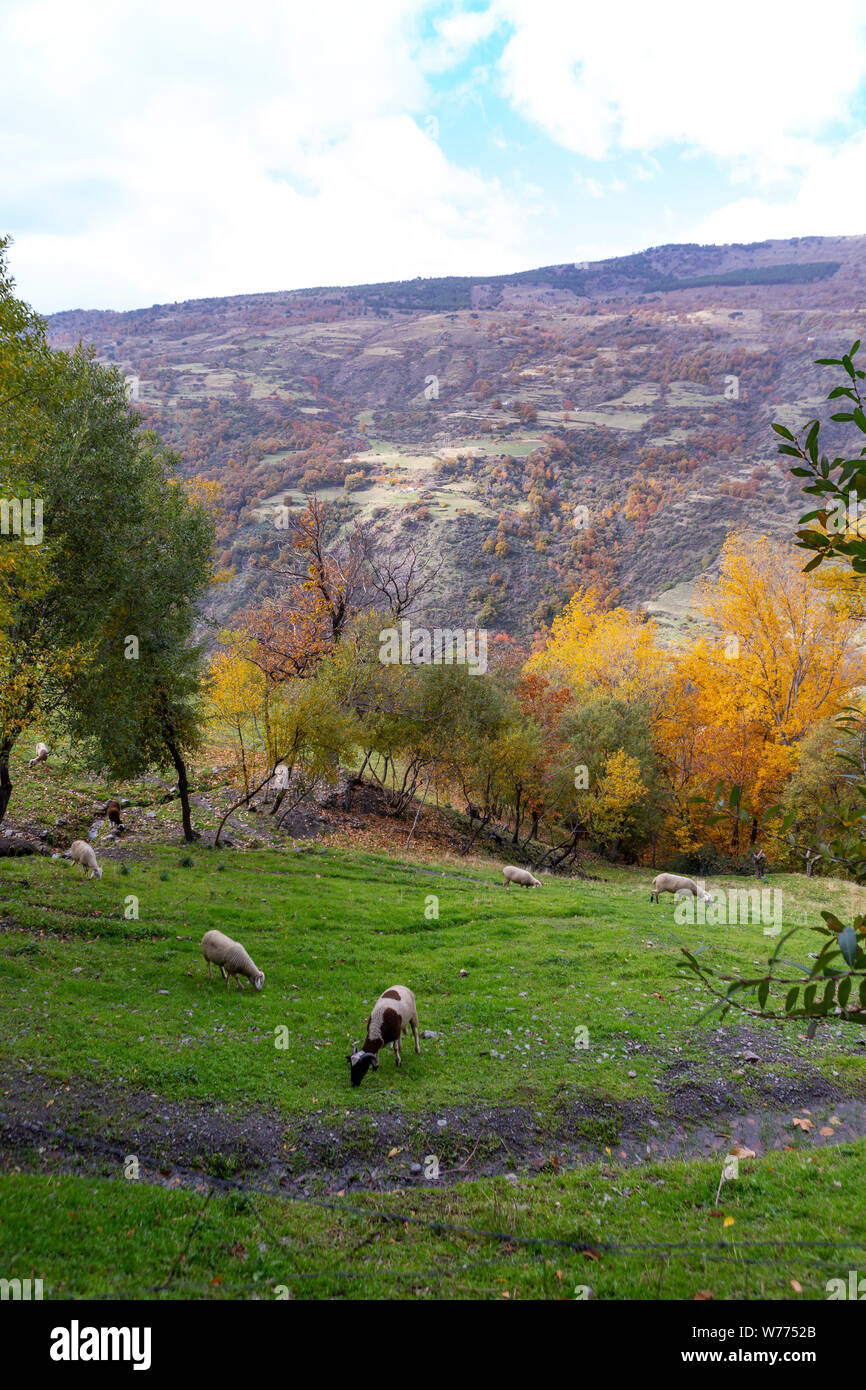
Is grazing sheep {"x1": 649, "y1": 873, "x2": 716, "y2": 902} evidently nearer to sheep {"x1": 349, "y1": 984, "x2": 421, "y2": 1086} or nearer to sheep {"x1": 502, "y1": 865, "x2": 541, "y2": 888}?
sheep {"x1": 502, "y1": 865, "x2": 541, "y2": 888}

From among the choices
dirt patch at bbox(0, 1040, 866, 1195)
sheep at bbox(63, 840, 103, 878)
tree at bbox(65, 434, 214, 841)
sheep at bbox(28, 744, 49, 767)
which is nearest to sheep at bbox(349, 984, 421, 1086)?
dirt patch at bbox(0, 1040, 866, 1195)

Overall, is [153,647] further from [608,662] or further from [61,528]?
[608,662]

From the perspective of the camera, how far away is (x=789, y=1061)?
45.6ft

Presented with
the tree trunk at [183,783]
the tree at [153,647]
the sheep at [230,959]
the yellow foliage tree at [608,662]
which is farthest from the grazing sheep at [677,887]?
the yellow foliage tree at [608,662]

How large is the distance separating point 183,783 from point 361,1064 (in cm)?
1744

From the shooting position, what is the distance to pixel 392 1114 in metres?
11.0

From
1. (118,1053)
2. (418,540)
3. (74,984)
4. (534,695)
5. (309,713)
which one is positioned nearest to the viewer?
(118,1053)

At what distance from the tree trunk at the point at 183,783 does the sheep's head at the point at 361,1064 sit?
52.9 feet

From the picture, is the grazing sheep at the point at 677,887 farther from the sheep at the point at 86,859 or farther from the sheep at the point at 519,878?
the sheep at the point at 86,859

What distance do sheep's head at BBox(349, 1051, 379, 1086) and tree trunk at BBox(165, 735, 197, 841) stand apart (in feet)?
52.9

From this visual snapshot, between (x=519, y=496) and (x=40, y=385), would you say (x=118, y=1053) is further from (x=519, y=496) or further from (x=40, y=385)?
(x=519, y=496)
